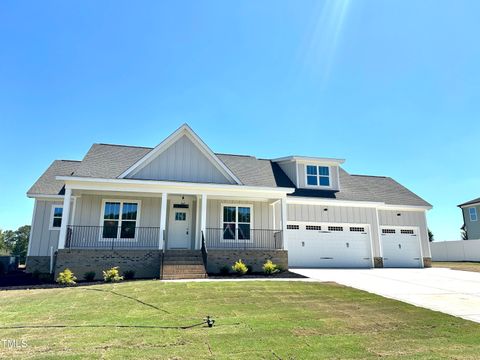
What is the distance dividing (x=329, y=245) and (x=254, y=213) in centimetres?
490

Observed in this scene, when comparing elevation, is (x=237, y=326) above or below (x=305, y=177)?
below

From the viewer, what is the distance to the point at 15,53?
39.4 feet

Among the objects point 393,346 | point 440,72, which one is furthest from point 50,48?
point 440,72

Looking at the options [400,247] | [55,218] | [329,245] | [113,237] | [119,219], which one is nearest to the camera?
[113,237]

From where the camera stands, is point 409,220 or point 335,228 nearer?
point 335,228

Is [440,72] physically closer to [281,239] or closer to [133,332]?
[281,239]

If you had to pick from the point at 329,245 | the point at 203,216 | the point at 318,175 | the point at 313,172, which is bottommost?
the point at 329,245

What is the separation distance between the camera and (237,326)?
555 centimetres

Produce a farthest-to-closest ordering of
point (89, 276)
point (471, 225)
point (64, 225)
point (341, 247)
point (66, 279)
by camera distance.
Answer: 1. point (471, 225)
2. point (341, 247)
3. point (64, 225)
4. point (89, 276)
5. point (66, 279)

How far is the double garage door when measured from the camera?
17.0 m

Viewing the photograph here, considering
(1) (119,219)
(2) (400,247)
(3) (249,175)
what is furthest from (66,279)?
(2) (400,247)

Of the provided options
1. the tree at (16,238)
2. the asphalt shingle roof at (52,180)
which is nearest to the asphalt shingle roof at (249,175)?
the asphalt shingle roof at (52,180)

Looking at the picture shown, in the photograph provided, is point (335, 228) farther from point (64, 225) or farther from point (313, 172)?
point (64, 225)

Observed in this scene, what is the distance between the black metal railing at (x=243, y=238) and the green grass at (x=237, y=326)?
6302 mm
